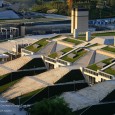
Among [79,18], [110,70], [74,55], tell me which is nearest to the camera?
[110,70]

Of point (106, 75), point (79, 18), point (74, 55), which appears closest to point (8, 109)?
point (106, 75)

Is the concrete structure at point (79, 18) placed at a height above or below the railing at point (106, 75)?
above

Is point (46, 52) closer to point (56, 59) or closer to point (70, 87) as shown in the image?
point (56, 59)

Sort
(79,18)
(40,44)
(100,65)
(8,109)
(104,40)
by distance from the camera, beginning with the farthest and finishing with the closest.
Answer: (79,18) < (40,44) < (104,40) < (100,65) < (8,109)

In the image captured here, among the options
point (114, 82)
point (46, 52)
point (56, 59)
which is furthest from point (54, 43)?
point (114, 82)

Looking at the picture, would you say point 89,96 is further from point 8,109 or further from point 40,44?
point 40,44

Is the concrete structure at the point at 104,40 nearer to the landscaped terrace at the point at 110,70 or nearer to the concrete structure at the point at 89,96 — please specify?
the landscaped terrace at the point at 110,70

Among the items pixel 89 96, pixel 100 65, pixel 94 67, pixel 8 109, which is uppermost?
pixel 100 65

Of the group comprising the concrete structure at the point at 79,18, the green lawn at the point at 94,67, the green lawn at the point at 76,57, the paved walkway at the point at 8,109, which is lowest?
the paved walkway at the point at 8,109

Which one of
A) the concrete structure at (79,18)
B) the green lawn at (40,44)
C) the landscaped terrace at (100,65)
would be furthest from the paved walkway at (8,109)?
the concrete structure at (79,18)
